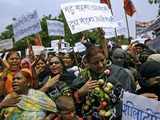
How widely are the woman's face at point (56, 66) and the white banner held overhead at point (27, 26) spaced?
11.5 ft

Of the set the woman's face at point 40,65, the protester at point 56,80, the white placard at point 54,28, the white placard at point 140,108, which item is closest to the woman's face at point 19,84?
the protester at point 56,80

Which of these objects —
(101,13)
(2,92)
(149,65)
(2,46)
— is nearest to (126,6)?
(2,46)

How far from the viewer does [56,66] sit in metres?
6.97

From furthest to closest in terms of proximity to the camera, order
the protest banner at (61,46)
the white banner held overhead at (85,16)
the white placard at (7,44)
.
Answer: the white placard at (7,44) < the protest banner at (61,46) < the white banner held overhead at (85,16)

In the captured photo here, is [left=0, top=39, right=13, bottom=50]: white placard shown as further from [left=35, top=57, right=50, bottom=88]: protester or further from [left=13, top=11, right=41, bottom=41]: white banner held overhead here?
[left=35, top=57, right=50, bottom=88]: protester

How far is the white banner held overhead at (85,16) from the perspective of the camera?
780cm

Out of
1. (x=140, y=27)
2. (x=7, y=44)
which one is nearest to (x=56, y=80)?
(x=7, y=44)

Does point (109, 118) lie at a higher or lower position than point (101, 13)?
lower

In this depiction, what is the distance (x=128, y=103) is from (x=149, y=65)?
0.34m

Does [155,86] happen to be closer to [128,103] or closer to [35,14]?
[128,103]

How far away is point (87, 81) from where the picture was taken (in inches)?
227

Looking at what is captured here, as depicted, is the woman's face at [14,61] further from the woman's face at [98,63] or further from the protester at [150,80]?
the protester at [150,80]

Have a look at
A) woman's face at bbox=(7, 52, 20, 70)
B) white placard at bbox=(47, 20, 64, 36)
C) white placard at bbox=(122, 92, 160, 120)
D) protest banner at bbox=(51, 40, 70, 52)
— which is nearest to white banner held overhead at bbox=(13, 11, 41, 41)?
protest banner at bbox=(51, 40, 70, 52)

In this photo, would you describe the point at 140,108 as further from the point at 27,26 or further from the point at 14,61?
the point at 27,26
